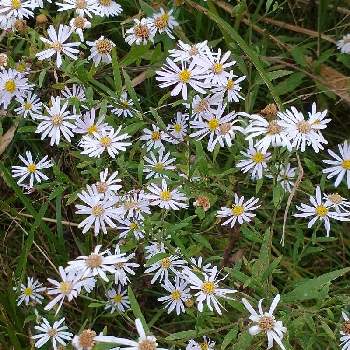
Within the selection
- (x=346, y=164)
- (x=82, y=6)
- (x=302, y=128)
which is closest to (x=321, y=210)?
(x=346, y=164)

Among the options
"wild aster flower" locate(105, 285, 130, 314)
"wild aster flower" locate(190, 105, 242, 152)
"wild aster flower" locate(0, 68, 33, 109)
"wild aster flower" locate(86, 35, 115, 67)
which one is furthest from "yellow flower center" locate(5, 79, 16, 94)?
"wild aster flower" locate(105, 285, 130, 314)

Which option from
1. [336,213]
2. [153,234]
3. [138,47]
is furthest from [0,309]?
[336,213]

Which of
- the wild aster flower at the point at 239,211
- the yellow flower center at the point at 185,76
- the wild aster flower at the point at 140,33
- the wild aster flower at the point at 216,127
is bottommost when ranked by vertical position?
the wild aster flower at the point at 239,211

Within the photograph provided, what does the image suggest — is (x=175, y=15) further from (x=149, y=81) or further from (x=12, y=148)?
(x=12, y=148)

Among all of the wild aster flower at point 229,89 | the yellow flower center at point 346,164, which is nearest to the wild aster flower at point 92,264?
the wild aster flower at point 229,89

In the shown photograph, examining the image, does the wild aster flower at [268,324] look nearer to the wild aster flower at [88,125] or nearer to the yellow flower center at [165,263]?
the yellow flower center at [165,263]

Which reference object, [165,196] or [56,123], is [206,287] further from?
[56,123]
